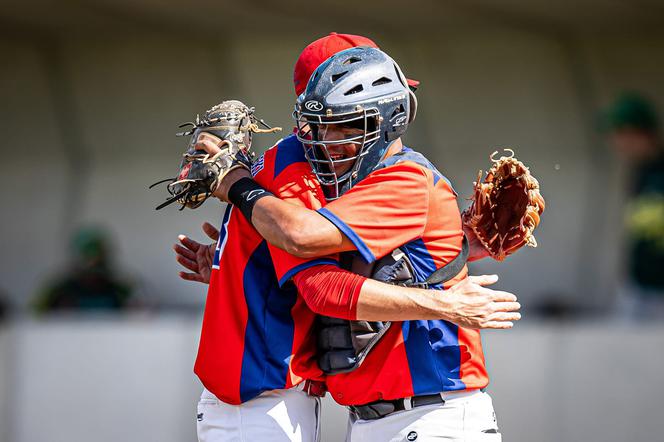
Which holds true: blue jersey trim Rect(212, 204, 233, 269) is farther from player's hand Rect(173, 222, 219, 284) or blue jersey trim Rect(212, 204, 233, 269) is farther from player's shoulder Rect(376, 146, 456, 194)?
player's shoulder Rect(376, 146, 456, 194)

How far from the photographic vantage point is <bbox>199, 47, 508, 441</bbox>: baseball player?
326cm

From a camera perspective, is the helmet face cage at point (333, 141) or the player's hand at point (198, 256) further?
the player's hand at point (198, 256)

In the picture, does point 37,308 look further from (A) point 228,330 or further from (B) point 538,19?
(A) point 228,330

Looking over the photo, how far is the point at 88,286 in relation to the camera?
8.09m

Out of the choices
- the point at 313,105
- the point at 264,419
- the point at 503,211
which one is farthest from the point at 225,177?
the point at 503,211

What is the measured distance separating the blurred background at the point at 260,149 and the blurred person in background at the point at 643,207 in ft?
0.04

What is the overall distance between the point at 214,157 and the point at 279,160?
20 centimetres

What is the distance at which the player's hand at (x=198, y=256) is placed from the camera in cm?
387

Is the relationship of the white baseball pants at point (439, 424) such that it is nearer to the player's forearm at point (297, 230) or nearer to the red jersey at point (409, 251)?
the red jersey at point (409, 251)

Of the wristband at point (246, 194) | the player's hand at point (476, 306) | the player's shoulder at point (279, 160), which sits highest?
the player's shoulder at point (279, 160)

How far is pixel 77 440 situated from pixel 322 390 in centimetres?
441

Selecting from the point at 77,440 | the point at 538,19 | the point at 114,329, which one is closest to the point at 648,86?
the point at 538,19

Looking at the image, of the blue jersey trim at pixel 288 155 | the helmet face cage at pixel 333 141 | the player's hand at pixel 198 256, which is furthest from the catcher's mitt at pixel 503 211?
the player's hand at pixel 198 256

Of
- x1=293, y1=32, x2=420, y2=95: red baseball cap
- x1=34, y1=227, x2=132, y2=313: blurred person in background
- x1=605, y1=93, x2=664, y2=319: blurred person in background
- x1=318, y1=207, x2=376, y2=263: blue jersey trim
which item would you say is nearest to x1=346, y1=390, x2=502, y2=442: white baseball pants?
x1=318, y1=207, x2=376, y2=263: blue jersey trim
